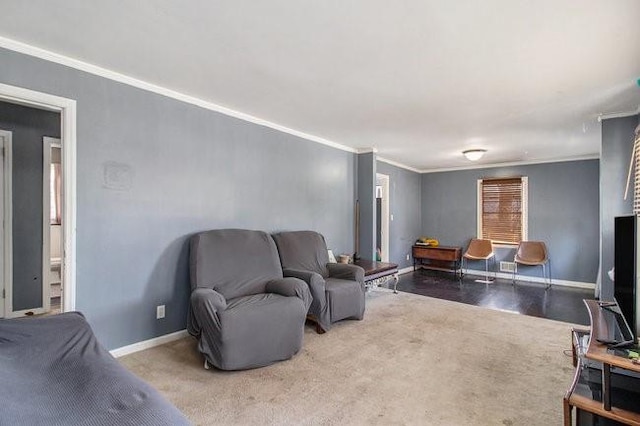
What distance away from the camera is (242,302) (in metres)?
2.64

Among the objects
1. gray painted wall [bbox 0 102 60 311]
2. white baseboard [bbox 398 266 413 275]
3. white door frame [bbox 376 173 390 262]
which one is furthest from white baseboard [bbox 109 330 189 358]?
white baseboard [bbox 398 266 413 275]

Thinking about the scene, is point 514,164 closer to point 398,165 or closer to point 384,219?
point 398,165

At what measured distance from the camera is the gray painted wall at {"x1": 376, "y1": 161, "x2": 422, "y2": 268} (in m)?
6.39

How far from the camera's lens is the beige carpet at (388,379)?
1.91m

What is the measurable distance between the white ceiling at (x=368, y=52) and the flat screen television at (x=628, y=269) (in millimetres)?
1175

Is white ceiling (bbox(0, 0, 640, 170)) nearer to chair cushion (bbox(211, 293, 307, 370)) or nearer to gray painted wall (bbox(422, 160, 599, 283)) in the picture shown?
chair cushion (bbox(211, 293, 307, 370))

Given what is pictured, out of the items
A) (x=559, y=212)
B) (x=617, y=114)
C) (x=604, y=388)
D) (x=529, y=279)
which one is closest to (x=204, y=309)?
(x=604, y=388)

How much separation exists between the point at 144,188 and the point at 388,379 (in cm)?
251

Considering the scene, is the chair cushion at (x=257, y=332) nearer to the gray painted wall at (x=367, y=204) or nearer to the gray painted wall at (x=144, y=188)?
the gray painted wall at (x=144, y=188)

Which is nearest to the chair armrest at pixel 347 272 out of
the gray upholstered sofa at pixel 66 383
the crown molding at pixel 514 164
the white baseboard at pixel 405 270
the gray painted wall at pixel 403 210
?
the gray upholstered sofa at pixel 66 383

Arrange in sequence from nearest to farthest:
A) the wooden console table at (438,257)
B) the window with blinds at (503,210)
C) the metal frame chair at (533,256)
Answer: the metal frame chair at (533,256) < the window with blinds at (503,210) < the wooden console table at (438,257)

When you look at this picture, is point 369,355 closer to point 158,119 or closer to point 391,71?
point 391,71

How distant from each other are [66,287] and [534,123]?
4.89 metres

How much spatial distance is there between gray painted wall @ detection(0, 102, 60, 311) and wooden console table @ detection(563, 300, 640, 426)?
15.9 feet
